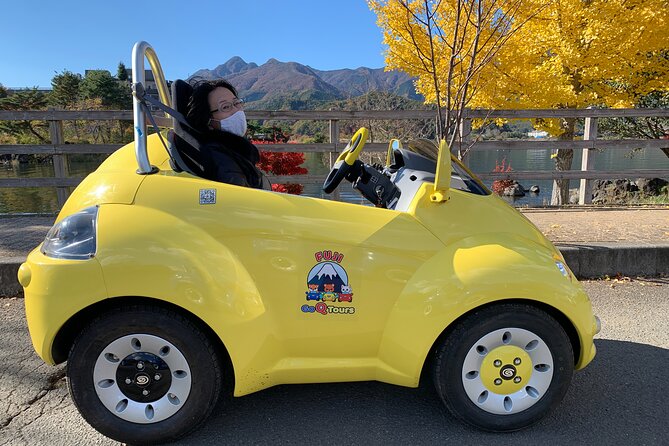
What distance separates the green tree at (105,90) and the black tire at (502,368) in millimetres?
48937

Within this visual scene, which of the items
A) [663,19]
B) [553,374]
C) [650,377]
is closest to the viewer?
[553,374]

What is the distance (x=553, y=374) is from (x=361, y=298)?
1.07 metres

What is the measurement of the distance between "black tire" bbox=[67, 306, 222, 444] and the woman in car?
0.92 metres

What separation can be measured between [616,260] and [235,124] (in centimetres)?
435

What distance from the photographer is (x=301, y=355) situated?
2.25 metres

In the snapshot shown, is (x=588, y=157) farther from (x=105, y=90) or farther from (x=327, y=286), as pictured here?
(x=105, y=90)

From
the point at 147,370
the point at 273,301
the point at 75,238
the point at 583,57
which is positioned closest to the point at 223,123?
the point at 75,238

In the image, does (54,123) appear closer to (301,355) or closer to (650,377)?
(301,355)

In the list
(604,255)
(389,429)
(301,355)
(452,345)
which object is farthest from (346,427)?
(604,255)

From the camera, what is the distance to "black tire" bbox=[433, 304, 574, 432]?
7.30 ft

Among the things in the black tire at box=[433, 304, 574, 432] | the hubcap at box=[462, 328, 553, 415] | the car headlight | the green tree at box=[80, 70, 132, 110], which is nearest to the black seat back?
the car headlight

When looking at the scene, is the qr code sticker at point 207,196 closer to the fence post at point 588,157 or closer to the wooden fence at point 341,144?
the wooden fence at point 341,144

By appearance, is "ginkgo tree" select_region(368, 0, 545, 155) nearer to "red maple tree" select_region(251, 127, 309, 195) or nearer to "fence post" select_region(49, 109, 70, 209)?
"red maple tree" select_region(251, 127, 309, 195)

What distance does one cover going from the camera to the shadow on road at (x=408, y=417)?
89.7 inches
